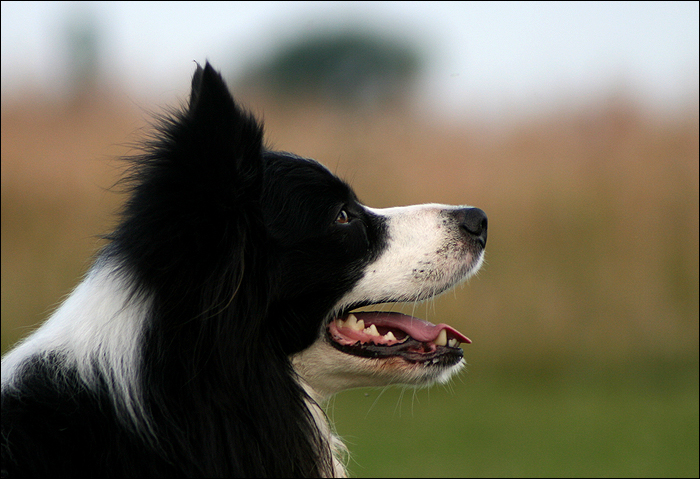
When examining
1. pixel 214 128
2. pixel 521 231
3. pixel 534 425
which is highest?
pixel 214 128

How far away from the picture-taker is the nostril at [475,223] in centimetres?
262

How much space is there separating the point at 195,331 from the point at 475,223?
114 cm

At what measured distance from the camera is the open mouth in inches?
95.2

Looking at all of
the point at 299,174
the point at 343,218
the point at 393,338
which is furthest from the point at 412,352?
the point at 299,174

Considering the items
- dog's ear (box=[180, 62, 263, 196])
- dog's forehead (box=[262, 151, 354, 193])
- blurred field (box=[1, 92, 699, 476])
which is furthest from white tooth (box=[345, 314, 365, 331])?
blurred field (box=[1, 92, 699, 476])

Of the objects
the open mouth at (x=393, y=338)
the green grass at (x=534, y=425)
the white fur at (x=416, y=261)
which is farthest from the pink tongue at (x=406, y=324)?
the green grass at (x=534, y=425)

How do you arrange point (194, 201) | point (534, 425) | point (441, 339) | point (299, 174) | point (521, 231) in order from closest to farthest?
point (194, 201), point (299, 174), point (441, 339), point (534, 425), point (521, 231)

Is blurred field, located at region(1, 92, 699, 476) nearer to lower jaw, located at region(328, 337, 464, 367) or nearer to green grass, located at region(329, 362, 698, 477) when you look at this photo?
green grass, located at region(329, 362, 698, 477)

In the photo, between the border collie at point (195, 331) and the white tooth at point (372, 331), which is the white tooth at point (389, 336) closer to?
the white tooth at point (372, 331)

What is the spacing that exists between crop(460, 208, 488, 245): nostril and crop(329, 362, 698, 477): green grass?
337 centimetres

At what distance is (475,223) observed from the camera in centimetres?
263

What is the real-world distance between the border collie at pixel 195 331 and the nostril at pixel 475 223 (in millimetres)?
515

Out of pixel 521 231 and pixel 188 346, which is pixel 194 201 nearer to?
pixel 188 346

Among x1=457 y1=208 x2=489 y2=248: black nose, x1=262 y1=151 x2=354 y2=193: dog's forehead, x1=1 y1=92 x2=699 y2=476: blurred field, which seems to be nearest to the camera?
x1=262 y1=151 x2=354 y2=193: dog's forehead
